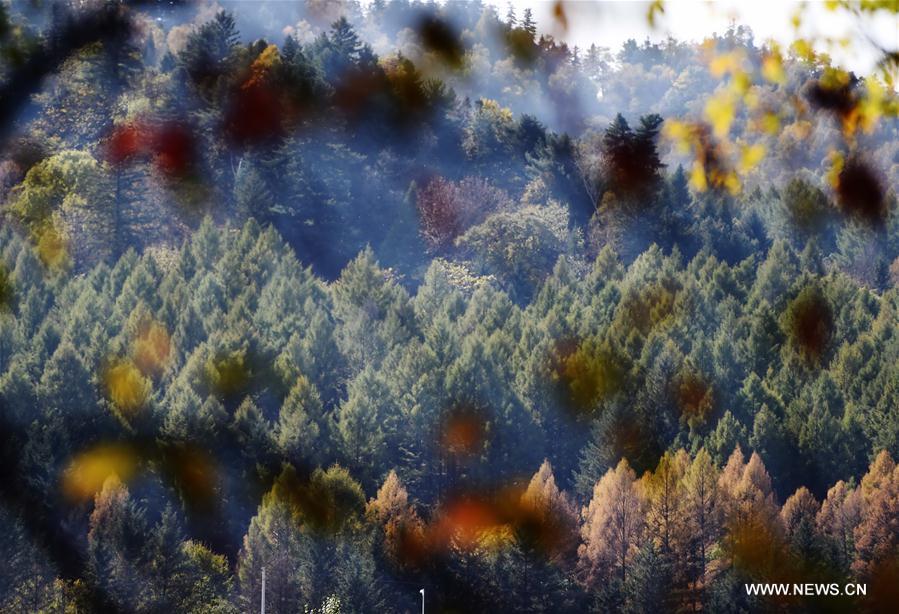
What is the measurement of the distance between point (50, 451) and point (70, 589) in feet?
17.5

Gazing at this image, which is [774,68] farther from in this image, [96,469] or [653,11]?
[96,469]

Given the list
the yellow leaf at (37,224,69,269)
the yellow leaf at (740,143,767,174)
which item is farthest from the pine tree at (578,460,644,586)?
the yellow leaf at (740,143,767,174)

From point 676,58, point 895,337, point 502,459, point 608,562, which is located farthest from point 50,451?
point 676,58

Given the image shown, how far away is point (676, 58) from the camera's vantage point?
81.0 metres

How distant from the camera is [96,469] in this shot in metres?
36.7

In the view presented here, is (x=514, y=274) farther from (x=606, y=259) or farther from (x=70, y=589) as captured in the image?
(x=70, y=589)

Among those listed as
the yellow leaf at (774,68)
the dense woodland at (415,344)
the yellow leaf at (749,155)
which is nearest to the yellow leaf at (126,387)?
the dense woodland at (415,344)

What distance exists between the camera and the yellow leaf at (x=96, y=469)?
1411 inches

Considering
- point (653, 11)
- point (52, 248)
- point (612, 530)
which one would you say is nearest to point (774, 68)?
point (653, 11)

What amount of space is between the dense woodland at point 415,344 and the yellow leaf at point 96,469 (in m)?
0.11

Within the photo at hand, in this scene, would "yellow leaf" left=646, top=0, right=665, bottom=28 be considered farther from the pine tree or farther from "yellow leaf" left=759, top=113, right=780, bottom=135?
the pine tree

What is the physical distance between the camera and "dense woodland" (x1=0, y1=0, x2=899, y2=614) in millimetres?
34969

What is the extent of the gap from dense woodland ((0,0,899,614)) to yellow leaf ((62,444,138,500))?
112mm

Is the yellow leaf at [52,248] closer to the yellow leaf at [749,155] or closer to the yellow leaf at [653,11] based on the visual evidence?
the yellow leaf at [749,155]
